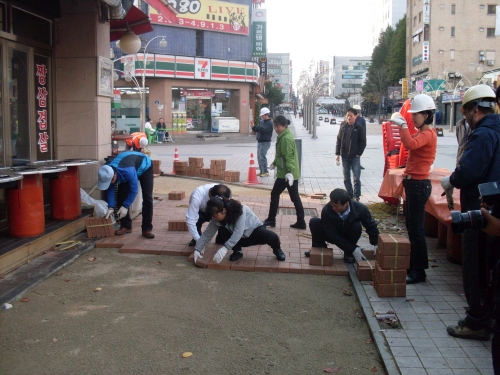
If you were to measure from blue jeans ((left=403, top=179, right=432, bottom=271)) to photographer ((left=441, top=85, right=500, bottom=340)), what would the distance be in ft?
3.62

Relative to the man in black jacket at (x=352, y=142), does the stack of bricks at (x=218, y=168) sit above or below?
below

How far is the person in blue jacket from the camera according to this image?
22.5 ft

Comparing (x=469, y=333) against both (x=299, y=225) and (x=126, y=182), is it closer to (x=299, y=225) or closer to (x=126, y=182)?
(x=299, y=225)

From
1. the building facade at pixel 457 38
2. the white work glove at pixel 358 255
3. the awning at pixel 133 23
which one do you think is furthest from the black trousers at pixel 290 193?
the building facade at pixel 457 38

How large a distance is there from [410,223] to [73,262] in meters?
3.98

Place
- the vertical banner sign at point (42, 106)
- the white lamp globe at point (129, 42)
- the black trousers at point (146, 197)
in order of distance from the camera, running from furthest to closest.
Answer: the white lamp globe at point (129, 42), the vertical banner sign at point (42, 106), the black trousers at point (146, 197)

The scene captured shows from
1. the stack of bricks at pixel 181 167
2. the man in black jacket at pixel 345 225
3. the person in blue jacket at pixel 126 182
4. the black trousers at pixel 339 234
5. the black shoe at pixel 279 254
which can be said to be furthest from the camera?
the stack of bricks at pixel 181 167

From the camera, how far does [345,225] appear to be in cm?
631

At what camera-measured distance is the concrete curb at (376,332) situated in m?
3.84

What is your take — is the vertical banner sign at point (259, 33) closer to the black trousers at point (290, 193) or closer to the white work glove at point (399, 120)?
the black trousers at point (290, 193)

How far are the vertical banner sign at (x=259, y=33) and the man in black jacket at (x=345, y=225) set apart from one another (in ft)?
142

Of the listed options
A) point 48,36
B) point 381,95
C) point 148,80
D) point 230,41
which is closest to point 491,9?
point 381,95

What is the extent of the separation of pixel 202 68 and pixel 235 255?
3418cm

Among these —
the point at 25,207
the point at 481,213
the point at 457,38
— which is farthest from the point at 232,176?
the point at 457,38
